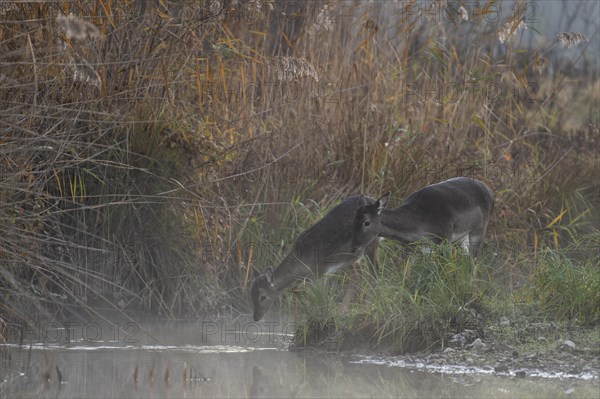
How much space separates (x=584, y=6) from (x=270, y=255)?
9835 millimetres

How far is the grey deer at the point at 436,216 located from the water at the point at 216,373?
40.5 inches

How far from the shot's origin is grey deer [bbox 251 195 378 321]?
8.52 m

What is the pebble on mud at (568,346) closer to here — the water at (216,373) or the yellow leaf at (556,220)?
the water at (216,373)

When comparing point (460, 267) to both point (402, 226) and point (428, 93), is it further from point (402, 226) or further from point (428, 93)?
point (428, 93)

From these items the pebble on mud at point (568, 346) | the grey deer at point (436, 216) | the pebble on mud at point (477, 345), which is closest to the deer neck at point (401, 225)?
the grey deer at point (436, 216)

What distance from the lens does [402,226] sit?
347 inches

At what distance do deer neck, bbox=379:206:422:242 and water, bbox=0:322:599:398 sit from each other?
109 centimetres

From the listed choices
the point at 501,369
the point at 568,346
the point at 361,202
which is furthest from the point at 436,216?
the point at 501,369

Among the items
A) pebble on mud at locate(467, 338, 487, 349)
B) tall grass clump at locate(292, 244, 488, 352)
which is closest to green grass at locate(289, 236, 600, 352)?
tall grass clump at locate(292, 244, 488, 352)

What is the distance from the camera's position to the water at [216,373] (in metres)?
6.43

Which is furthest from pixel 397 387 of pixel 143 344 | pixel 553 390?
pixel 143 344

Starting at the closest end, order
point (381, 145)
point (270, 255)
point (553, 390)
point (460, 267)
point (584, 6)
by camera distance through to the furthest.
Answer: point (553, 390)
point (460, 267)
point (270, 255)
point (381, 145)
point (584, 6)

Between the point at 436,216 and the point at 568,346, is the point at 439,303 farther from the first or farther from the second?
the point at 436,216

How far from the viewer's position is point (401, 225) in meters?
8.80
